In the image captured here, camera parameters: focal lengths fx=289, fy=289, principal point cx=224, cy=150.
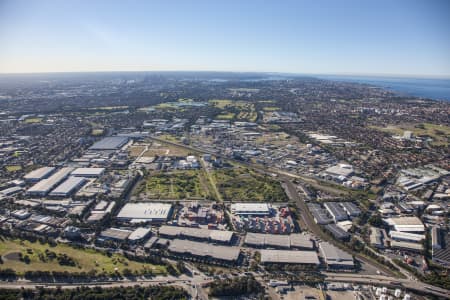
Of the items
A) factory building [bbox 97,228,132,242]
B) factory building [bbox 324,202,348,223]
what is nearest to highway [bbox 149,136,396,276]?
factory building [bbox 324,202,348,223]

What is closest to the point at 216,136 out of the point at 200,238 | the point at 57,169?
the point at 57,169

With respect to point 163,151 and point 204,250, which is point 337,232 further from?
point 163,151

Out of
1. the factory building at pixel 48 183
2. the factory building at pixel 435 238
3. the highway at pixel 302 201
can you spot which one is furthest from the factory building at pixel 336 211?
the factory building at pixel 48 183

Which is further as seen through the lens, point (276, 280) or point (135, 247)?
point (135, 247)

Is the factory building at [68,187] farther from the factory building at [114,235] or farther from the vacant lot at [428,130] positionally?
the vacant lot at [428,130]

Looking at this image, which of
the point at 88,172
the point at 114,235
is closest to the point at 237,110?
the point at 88,172

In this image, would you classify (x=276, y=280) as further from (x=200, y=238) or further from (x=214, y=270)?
(x=200, y=238)
